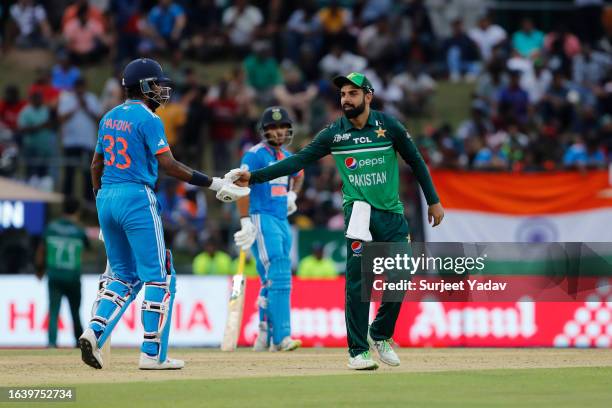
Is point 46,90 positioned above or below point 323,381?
above

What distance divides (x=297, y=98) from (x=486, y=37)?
536 centimetres

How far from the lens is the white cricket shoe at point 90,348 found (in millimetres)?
12091

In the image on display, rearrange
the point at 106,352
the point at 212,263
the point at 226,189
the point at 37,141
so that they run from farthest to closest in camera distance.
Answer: the point at 37,141, the point at 212,263, the point at 106,352, the point at 226,189

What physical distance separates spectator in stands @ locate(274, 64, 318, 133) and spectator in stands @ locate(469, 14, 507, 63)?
4.59 metres

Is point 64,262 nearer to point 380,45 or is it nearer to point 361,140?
point 361,140

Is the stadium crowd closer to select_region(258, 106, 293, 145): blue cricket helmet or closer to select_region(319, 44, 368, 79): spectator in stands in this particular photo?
select_region(319, 44, 368, 79): spectator in stands

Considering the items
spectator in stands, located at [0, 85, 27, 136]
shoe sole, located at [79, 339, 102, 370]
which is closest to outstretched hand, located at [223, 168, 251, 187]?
shoe sole, located at [79, 339, 102, 370]

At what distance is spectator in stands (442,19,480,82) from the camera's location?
30141 mm

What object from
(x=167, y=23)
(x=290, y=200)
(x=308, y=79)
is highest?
(x=167, y=23)

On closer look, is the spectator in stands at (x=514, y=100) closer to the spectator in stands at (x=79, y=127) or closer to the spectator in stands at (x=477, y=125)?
the spectator in stands at (x=477, y=125)

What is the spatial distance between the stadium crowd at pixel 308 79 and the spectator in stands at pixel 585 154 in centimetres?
4

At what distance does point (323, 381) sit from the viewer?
37.7 ft

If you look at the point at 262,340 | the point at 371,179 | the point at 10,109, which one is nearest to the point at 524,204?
the point at 262,340

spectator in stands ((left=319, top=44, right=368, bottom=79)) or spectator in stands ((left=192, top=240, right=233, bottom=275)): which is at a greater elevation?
spectator in stands ((left=319, top=44, right=368, bottom=79))
